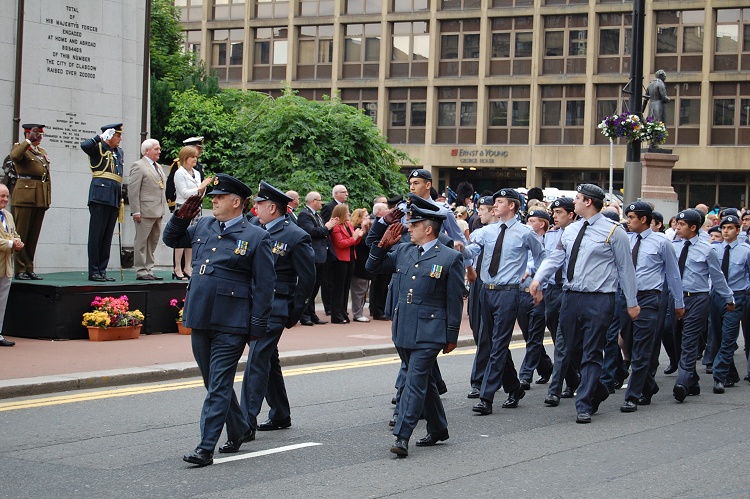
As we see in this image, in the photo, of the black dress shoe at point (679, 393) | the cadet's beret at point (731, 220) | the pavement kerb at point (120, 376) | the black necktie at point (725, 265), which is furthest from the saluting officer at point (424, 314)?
the cadet's beret at point (731, 220)

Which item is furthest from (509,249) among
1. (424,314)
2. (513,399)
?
(424,314)

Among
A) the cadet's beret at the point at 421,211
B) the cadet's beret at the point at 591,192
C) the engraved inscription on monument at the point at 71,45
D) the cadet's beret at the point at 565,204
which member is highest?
the engraved inscription on monument at the point at 71,45

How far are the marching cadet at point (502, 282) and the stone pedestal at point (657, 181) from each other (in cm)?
1777

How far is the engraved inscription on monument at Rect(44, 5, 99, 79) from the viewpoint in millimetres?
16984

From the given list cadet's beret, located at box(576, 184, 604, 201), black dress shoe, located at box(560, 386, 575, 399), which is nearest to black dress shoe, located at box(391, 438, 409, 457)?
cadet's beret, located at box(576, 184, 604, 201)

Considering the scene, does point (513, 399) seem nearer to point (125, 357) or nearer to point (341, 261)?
point (125, 357)

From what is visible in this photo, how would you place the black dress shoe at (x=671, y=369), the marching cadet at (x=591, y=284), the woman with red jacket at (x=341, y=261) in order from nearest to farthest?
the marching cadet at (x=591, y=284) < the black dress shoe at (x=671, y=369) < the woman with red jacket at (x=341, y=261)

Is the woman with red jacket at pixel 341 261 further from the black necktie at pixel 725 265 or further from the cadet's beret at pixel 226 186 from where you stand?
the cadet's beret at pixel 226 186

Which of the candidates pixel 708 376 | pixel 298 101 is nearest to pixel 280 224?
pixel 708 376

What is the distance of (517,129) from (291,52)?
45.3 feet

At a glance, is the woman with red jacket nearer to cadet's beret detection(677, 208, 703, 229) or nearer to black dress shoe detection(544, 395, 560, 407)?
cadet's beret detection(677, 208, 703, 229)

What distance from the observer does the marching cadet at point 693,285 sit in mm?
12172

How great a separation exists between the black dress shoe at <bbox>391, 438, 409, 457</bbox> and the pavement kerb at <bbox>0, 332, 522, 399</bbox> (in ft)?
14.7

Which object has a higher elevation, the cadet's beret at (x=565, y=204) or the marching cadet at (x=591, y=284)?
the cadet's beret at (x=565, y=204)
